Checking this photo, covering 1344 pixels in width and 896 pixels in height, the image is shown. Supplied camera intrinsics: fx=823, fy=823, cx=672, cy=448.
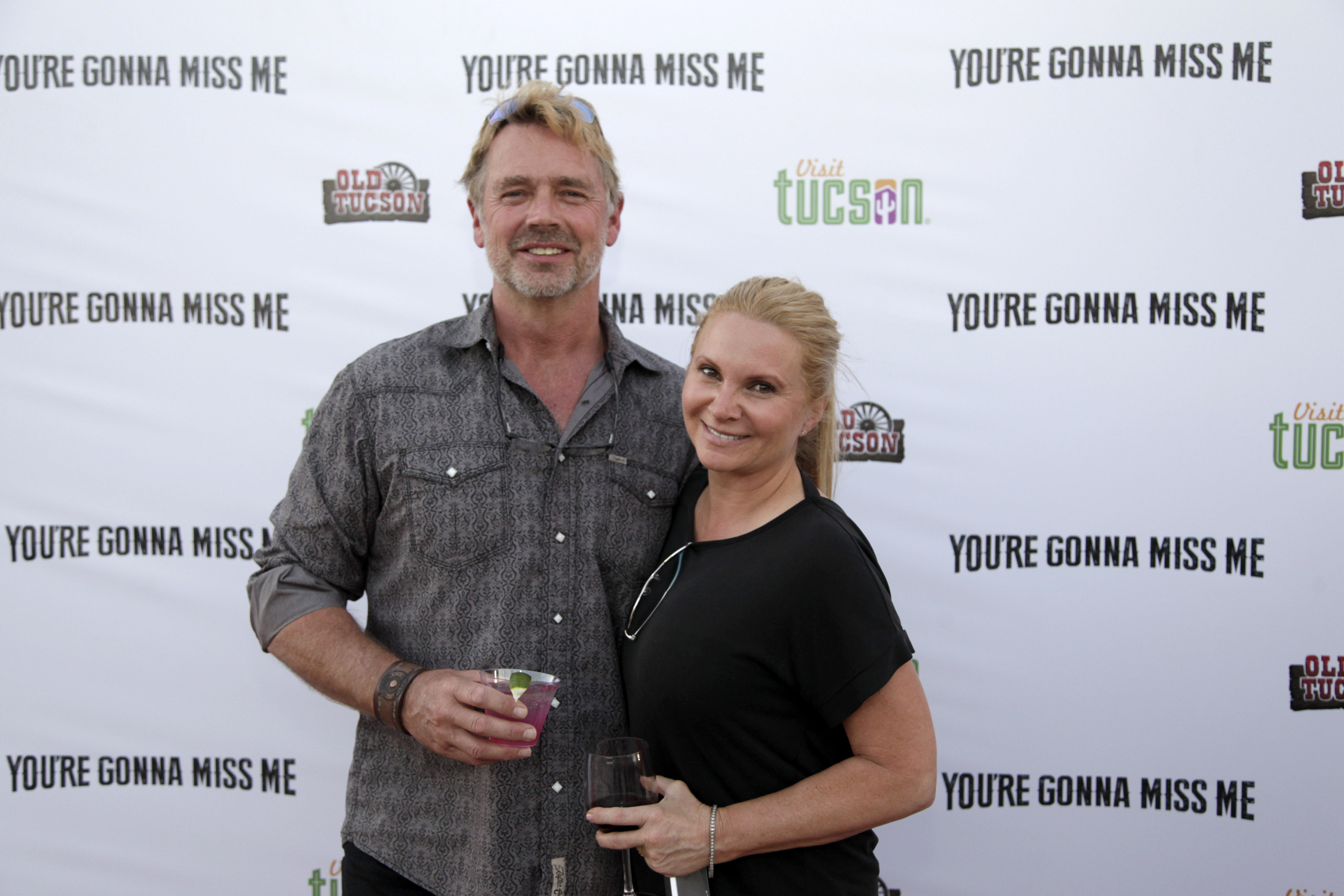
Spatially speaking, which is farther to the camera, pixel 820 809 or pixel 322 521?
pixel 322 521

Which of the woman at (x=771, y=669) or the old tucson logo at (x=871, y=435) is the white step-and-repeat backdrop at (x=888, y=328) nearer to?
the old tucson logo at (x=871, y=435)

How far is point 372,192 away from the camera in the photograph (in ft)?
7.59

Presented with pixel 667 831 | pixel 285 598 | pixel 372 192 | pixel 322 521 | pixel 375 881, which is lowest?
pixel 375 881

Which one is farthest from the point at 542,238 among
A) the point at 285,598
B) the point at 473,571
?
the point at 285,598

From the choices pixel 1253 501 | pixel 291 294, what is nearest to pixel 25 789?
pixel 291 294

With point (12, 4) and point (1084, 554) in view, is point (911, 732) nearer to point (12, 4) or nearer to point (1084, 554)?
point (1084, 554)

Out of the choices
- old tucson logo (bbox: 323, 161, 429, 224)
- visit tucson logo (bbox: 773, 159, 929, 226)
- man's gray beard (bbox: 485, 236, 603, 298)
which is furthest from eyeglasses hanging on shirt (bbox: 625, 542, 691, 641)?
old tucson logo (bbox: 323, 161, 429, 224)

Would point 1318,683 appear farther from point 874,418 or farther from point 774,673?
point 774,673

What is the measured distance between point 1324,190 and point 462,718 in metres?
2.62

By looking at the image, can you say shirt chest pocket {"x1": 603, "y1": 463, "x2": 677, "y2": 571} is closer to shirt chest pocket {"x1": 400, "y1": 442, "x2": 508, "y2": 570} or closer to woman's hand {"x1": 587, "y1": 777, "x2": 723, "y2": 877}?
shirt chest pocket {"x1": 400, "y1": 442, "x2": 508, "y2": 570}

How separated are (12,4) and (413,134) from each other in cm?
119

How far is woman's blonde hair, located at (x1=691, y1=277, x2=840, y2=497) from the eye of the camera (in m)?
1.38

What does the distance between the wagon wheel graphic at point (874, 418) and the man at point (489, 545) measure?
35.2 inches

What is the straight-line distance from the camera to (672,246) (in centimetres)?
234
